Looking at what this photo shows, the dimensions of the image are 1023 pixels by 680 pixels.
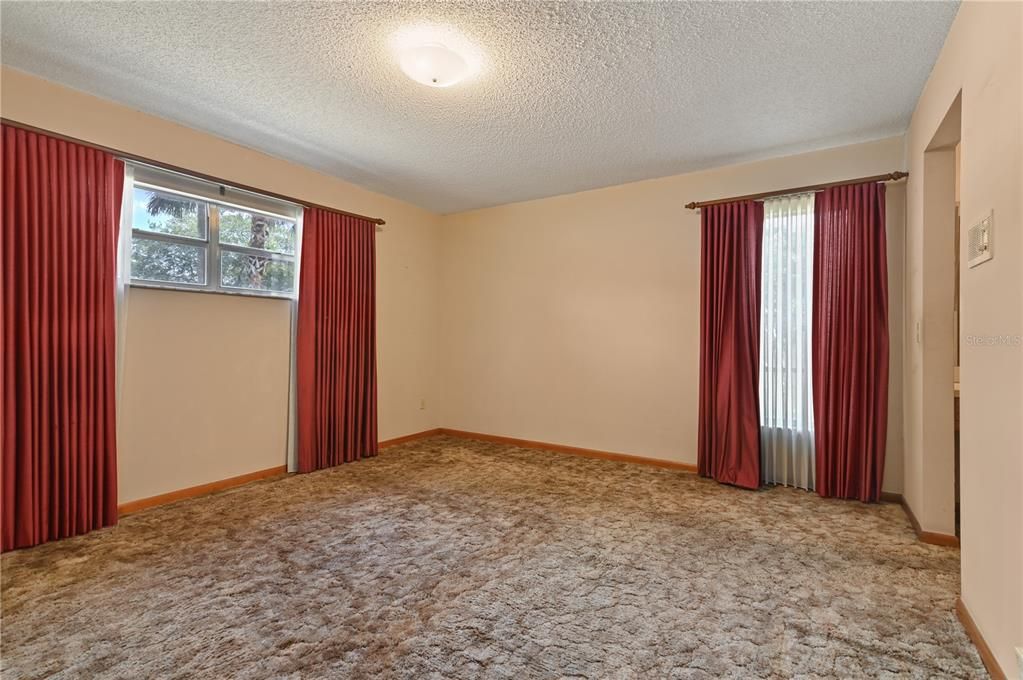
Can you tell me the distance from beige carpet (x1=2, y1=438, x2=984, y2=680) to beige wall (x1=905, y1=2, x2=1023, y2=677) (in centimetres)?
34

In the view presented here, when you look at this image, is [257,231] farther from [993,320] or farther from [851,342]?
[851,342]

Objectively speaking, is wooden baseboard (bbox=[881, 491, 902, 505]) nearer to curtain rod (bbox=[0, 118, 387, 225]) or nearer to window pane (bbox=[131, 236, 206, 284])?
curtain rod (bbox=[0, 118, 387, 225])

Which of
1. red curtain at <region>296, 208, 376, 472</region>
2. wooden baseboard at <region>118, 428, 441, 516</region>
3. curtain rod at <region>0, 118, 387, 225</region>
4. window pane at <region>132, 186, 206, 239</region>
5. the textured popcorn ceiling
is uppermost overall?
the textured popcorn ceiling

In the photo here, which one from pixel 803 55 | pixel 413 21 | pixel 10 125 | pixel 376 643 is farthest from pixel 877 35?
pixel 10 125

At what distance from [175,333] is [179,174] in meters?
1.06

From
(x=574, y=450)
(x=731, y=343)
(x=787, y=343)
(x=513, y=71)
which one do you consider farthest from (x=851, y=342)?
(x=513, y=71)

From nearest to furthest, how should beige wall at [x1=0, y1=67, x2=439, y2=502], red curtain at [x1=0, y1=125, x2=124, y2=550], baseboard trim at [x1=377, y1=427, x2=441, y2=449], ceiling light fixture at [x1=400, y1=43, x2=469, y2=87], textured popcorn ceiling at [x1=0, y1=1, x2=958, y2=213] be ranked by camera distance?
1. textured popcorn ceiling at [x1=0, y1=1, x2=958, y2=213]
2. ceiling light fixture at [x1=400, y1=43, x2=469, y2=87]
3. red curtain at [x1=0, y1=125, x2=124, y2=550]
4. beige wall at [x1=0, y1=67, x2=439, y2=502]
5. baseboard trim at [x1=377, y1=427, x2=441, y2=449]

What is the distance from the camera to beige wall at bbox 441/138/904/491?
3.74 metres

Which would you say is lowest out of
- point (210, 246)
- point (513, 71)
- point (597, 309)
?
point (597, 309)

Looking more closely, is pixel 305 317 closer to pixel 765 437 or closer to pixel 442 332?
pixel 442 332

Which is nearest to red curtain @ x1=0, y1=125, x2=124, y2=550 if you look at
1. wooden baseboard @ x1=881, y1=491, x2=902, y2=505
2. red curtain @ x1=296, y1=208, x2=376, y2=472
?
red curtain @ x1=296, y1=208, x2=376, y2=472

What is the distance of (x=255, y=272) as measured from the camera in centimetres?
367

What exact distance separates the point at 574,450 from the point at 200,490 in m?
3.09

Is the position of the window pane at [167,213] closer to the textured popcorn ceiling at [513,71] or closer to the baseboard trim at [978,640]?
the textured popcorn ceiling at [513,71]
